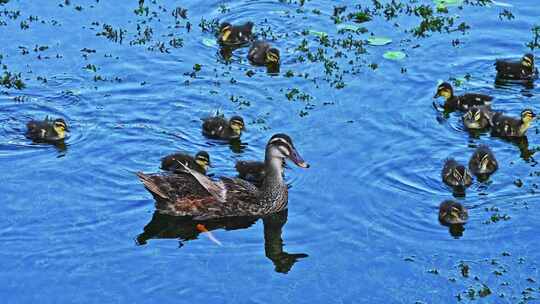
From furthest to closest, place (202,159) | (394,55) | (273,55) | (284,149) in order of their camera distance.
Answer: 1. (394,55)
2. (273,55)
3. (202,159)
4. (284,149)

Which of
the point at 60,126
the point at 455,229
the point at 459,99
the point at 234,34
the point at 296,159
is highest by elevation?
the point at 234,34

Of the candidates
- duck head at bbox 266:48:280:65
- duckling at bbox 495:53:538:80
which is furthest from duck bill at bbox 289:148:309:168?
duckling at bbox 495:53:538:80

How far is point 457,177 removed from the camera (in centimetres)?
1338

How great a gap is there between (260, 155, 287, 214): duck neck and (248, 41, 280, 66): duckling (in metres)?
3.77

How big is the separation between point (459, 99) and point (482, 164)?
2.06 m

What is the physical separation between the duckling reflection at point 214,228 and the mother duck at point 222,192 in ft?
0.23

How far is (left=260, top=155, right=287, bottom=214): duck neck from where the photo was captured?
12961 mm

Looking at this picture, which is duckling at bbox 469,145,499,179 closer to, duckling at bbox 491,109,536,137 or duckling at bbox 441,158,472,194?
duckling at bbox 441,158,472,194

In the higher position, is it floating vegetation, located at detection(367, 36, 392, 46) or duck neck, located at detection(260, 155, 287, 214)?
floating vegetation, located at detection(367, 36, 392, 46)

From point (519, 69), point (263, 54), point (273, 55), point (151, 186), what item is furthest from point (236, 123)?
point (519, 69)

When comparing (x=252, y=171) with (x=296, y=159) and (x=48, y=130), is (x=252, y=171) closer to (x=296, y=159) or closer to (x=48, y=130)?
(x=296, y=159)

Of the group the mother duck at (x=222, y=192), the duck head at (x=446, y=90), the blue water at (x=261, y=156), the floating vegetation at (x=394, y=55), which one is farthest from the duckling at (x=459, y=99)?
the mother duck at (x=222, y=192)

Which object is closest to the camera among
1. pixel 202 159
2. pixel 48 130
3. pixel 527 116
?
pixel 202 159

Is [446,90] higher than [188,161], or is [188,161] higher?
[446,90]
